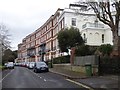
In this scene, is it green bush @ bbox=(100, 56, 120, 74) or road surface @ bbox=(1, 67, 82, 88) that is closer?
road surface @ bbox=(1, 67, 82, 88)

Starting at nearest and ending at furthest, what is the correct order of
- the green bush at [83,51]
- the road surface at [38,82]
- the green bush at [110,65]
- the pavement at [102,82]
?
the pavement at [102,82]
the road surface at [38,82]
the green bush at [110,65]
the green bush at [83,51]

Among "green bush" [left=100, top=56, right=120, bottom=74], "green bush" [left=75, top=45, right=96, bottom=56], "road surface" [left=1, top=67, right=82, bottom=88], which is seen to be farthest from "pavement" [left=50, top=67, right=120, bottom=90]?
"green bush" [left=75, top=45, right=96, bottom=56]

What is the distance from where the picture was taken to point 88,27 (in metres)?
57.9

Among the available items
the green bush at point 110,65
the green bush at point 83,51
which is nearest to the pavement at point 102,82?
the green bush at point 110,65

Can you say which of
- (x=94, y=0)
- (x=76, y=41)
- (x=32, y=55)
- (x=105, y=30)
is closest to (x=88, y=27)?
(x=105, y=30)

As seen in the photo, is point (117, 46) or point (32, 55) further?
point (32, 55)

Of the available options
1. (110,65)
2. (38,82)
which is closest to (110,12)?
(110,65)

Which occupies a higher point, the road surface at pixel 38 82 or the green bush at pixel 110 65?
the green bush at pixel 110 65

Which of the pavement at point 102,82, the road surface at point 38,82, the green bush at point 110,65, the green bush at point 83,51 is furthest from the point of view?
the green bush at point 83,51

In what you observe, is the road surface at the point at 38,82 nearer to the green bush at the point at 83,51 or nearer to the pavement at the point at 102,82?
the pavement at the point at 102,82

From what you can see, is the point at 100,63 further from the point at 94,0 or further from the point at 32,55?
the point at 32,55

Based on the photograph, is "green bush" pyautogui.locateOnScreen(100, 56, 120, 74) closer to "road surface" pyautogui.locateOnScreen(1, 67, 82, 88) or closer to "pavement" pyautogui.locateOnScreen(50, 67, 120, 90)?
"pavement" pyautogui.locateOnScreen(50, 67, 120, 90)

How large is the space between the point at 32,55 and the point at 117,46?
101m

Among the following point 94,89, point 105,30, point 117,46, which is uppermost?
point 105,30
